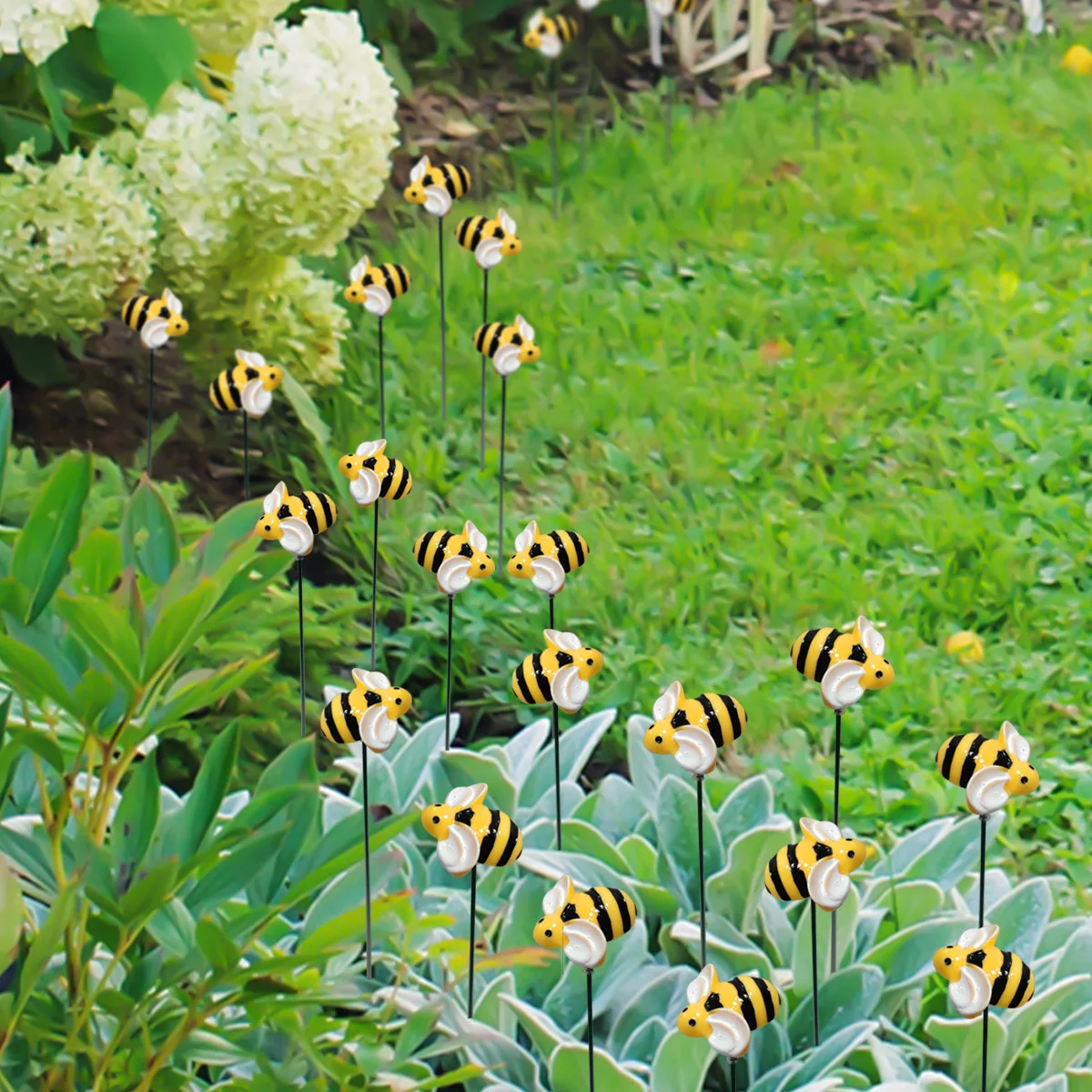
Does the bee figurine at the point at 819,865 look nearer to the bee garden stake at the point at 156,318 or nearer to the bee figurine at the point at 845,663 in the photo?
the bee figurine at the point at 845,663

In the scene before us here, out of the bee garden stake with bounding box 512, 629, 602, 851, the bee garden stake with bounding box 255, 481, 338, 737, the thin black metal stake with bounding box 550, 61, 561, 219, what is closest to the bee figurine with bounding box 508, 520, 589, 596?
the bee garden stake with bounding box 512, 629, 602, 851

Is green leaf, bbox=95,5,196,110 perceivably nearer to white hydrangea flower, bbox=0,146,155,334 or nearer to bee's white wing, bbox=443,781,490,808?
white hydrangea flower, bbox=0,146,155,334

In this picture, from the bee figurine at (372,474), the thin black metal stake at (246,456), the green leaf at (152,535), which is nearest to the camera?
the green leaf at (152,535)

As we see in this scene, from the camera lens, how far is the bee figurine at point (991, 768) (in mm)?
1724

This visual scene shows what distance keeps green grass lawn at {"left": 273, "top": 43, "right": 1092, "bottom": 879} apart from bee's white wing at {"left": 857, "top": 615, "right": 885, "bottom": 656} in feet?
2.66

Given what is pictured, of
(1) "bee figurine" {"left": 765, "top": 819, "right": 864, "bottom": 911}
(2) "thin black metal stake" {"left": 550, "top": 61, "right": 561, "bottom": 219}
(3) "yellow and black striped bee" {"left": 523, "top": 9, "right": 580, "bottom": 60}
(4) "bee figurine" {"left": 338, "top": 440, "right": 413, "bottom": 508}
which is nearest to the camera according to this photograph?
(1) "bee figurine" {"left": 765, "top": 819, "right": 864, "bottom": 911}

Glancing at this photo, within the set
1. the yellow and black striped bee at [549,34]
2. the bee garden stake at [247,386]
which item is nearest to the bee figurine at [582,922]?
the bee garden stake at [247,386]

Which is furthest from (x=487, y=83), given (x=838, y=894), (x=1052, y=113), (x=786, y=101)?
(x=838, y=894)

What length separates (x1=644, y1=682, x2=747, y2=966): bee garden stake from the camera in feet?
5.82

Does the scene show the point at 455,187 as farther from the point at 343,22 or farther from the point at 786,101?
the point at 786,101

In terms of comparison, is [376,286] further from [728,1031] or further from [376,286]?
[728,1031]

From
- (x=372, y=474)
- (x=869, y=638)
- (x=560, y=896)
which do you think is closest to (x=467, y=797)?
(x=560, y=896)

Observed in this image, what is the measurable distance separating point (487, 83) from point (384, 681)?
3367 millimetres

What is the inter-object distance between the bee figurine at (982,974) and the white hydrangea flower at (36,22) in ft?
6.68
